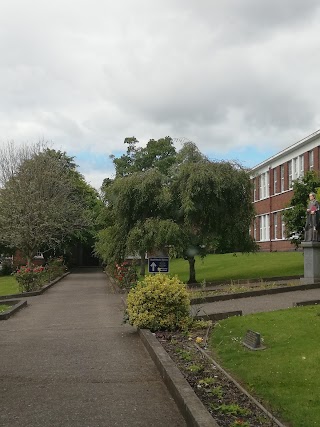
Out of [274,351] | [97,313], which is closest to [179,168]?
[97,313]

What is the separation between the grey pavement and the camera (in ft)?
43.7

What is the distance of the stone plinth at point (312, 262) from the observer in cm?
1883

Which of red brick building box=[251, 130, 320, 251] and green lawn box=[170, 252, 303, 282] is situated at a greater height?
red brick building box=[251, 130, 320, 251]

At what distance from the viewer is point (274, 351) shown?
25.8 ft

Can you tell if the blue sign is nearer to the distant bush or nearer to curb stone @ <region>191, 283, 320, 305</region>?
curb stone @ <region>191, 283, 320, 305</region>

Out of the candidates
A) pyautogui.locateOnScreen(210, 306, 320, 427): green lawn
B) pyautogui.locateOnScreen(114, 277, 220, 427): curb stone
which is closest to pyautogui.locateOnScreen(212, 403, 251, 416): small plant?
pyautogui.locateOnScreen(114, 277, 220, 427): curb stone

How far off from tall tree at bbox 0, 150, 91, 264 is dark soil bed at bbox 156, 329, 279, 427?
26.7 meters

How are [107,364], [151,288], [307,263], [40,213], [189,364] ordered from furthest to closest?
1. [40,213]
2. [307,263]
3. [151,288]
4. [107,364]
5. [189,364]

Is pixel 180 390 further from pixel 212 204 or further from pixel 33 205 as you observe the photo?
pixel 33 205

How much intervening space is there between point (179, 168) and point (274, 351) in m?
16.2

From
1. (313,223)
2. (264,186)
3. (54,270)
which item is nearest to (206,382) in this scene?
(313,223)

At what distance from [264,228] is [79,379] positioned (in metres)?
48.3

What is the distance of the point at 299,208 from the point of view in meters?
26.4

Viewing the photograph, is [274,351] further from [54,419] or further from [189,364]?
[54,419]
